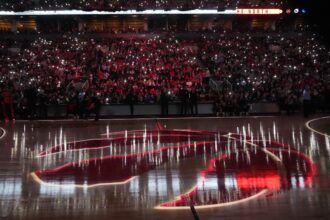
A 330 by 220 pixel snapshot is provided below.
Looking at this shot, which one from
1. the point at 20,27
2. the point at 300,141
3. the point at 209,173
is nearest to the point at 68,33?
the point at 20,27

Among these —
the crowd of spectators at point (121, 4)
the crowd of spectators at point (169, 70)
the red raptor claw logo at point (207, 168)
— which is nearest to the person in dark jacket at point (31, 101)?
the crowd of spectators at point (169, 70)

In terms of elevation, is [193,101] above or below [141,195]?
above

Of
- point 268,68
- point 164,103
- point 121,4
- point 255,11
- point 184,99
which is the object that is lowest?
point 164,103

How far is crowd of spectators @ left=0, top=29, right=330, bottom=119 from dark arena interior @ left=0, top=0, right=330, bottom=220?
0.12 meters

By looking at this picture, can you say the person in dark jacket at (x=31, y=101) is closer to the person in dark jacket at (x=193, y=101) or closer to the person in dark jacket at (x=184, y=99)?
the person in dark jacket at (x=184, y=99)

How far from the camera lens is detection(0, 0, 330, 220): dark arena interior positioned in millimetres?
6867

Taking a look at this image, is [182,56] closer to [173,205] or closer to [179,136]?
[179,136]

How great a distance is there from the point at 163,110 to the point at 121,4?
1862 cm

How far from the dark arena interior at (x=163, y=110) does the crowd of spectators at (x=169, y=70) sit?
12 centimetres

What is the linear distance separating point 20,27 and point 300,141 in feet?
112

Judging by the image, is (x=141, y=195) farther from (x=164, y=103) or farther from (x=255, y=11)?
(x=255, y=11)

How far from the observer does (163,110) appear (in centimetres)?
2433

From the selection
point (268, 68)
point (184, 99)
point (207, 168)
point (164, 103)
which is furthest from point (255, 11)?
point (207, 168)

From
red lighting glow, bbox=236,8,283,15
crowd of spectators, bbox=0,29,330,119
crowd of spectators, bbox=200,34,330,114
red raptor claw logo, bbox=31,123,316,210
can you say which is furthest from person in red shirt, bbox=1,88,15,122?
red lighting glow, bbox=236,8,283,15
